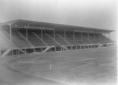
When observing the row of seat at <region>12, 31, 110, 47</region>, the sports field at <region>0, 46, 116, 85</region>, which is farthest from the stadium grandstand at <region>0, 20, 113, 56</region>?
the sports field at <region>0, 46, 116, 85</region>

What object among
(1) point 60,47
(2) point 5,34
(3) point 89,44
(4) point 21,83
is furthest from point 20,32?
(4) point 21,83

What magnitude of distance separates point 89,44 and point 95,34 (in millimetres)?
11763

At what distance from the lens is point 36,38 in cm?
3338

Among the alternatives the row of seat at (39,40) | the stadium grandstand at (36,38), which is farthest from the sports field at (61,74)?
the row of seat at (39,40)

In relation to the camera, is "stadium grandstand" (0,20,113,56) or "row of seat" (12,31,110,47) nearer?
"stadium grandstand" (0,20,113,56)

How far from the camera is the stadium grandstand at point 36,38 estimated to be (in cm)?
2602

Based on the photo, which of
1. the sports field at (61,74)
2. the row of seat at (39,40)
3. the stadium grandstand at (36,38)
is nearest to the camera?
the sports field at (61,74)

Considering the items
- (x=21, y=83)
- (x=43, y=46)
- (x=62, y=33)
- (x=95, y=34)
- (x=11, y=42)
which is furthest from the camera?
(x=95, y=34)

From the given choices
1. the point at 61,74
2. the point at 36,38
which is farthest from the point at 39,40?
the point at 61,74

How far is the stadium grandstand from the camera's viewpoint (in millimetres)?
26022

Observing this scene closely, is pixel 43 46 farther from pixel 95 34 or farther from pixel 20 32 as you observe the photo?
pixel 95 34

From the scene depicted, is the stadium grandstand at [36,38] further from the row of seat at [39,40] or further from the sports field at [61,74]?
the sports field at [61,74]

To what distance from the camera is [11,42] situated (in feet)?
86.5

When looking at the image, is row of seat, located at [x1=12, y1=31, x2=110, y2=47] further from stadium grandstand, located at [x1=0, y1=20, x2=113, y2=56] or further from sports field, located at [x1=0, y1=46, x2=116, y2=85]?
sports field, located at [x1=0, y1=46, x2=116, y2=85]
